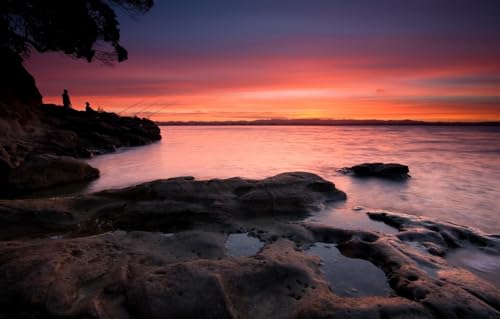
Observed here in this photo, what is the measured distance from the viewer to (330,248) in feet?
16.7

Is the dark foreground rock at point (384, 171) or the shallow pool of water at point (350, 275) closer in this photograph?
the shallow pool of water at point (350, 275)

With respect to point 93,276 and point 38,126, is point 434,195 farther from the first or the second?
point 38,126

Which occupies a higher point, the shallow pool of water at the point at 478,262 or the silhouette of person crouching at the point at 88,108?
the silhouette of person crouching at the point at 88,108

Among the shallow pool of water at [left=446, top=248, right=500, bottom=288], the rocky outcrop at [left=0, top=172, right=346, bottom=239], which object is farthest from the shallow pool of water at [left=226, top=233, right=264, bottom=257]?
the shallow pool of water at [left=446, top=248, right=500, bottom=288]

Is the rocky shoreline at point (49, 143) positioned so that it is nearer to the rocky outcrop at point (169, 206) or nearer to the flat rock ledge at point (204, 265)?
the rocky outcrop at point (169, 206)

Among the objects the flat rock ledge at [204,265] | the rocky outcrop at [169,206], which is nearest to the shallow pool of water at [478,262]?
the flat rock ledge at [204,265]

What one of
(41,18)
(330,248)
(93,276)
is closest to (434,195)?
(330,248)

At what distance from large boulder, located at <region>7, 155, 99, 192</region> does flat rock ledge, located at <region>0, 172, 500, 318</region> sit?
12.0 feet

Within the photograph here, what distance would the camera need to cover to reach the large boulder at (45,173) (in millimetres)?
9195

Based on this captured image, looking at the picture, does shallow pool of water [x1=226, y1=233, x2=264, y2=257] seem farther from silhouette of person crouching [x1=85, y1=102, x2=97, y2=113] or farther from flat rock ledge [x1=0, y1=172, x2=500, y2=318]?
silhouette of person crouching [x1=85, y1=102, x2=97, y2=113]

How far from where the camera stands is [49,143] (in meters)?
16.3

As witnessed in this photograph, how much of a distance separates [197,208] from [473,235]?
18.6 ft

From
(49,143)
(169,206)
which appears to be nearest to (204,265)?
(169,206)

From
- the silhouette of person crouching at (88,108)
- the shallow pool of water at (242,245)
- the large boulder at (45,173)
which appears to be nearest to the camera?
the shallow pool of water at (242,245)
